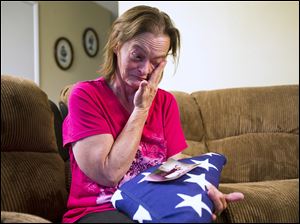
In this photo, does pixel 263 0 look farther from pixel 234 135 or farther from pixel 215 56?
pixel 234 135

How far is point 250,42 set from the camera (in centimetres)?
229

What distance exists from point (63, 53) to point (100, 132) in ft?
10.9

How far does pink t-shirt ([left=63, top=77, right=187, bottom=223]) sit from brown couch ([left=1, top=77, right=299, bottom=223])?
16 cm

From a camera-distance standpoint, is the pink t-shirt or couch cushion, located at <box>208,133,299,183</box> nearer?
the pink t-shirt

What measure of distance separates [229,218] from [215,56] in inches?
55.7

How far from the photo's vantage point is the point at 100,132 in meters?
0.99

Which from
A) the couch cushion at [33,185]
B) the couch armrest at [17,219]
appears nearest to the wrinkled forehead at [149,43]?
the couch cushion at [33,185]

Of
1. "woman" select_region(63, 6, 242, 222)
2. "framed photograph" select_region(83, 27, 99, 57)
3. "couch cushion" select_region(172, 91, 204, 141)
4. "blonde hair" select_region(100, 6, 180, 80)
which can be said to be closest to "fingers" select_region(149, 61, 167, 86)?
"woman" select_region(63, 6, 242, 222)

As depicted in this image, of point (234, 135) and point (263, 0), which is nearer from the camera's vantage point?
point (234, 135)

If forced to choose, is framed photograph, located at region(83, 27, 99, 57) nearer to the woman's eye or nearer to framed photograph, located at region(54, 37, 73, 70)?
framed photograph, located at region(54, 37, 73, 70)

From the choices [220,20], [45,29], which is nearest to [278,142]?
[220,20]

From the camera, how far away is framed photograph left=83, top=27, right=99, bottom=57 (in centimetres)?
454

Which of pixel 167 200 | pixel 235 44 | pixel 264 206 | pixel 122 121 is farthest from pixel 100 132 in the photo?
pixel 235 44

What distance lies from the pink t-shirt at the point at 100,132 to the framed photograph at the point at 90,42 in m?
3.53
